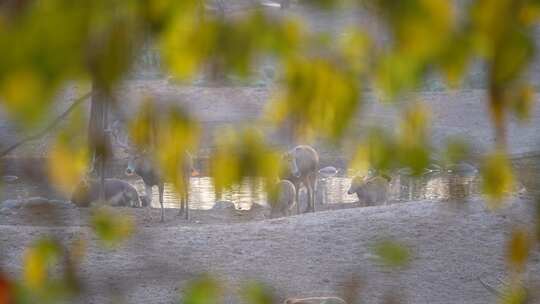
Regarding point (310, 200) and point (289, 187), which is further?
point (310, 200)

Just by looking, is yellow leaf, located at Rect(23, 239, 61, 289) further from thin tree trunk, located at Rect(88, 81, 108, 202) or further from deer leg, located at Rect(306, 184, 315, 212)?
deer leg, located at Rect(306, 184, 315, 212)

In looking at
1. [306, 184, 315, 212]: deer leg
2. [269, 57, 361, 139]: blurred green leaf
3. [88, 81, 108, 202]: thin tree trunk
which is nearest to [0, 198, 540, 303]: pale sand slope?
[306, 184, 315, 212]: deer leg

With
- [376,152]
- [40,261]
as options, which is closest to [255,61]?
[376,152]

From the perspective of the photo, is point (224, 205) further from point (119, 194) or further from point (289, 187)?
point (119, 194)

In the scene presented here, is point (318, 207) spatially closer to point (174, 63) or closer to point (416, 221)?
point (416, 221)

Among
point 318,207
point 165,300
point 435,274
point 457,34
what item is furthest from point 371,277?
point 457,34

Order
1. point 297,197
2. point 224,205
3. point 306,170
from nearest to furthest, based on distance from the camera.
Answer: point 224,205 → point 297,197 → point 306,170

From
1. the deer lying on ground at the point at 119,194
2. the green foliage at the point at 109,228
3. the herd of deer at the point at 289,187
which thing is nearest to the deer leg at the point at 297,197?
the herd of deer at the point at 289,187

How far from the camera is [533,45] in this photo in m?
1.60

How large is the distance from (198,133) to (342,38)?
23cm

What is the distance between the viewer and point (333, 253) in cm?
686

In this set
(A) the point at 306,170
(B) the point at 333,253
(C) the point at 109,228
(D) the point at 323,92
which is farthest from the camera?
(A) the point at 306,170

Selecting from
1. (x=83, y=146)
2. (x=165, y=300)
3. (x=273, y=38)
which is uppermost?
(x=273, y=38)

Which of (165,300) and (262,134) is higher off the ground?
(262,134)
